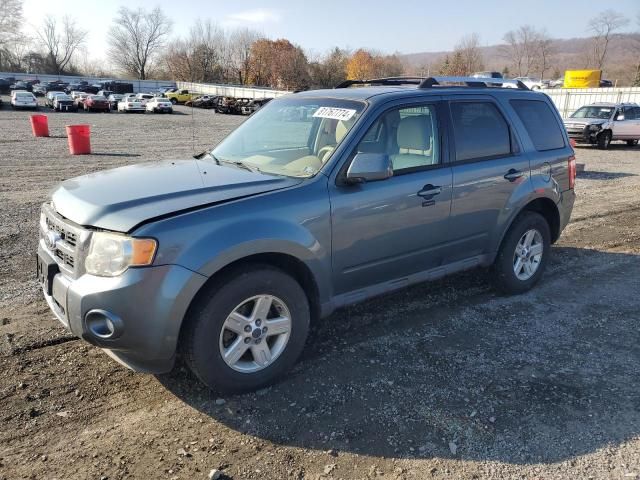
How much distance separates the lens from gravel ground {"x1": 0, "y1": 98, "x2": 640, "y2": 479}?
2.74 meters

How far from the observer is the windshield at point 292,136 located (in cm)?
376

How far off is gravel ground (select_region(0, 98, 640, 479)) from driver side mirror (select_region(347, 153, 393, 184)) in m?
1.30

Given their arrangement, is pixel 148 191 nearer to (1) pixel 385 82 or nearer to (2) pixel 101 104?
(1) pixel 385 82

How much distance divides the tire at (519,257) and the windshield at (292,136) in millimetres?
2033

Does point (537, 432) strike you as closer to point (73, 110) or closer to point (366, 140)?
point (366, 140)

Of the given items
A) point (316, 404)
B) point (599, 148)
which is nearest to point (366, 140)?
point (316, 404)

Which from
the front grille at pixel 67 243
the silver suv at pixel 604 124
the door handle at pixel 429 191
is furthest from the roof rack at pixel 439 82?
the silver suv at pixel 604 124

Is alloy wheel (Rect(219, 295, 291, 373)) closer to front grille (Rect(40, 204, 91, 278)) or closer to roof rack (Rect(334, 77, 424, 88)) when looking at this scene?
front grille (Rect(40, 204, 91, 278))

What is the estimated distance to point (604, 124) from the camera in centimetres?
2000

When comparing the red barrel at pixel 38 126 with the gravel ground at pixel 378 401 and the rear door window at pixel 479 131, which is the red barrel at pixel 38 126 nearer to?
the gravel ground at pixel 378 401

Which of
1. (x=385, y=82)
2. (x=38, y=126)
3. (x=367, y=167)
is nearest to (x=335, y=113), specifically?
(x=367, y=167)

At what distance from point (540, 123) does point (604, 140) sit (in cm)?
1762

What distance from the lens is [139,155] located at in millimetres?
16391

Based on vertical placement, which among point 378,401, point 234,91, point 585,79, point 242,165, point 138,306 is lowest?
point 378,401
